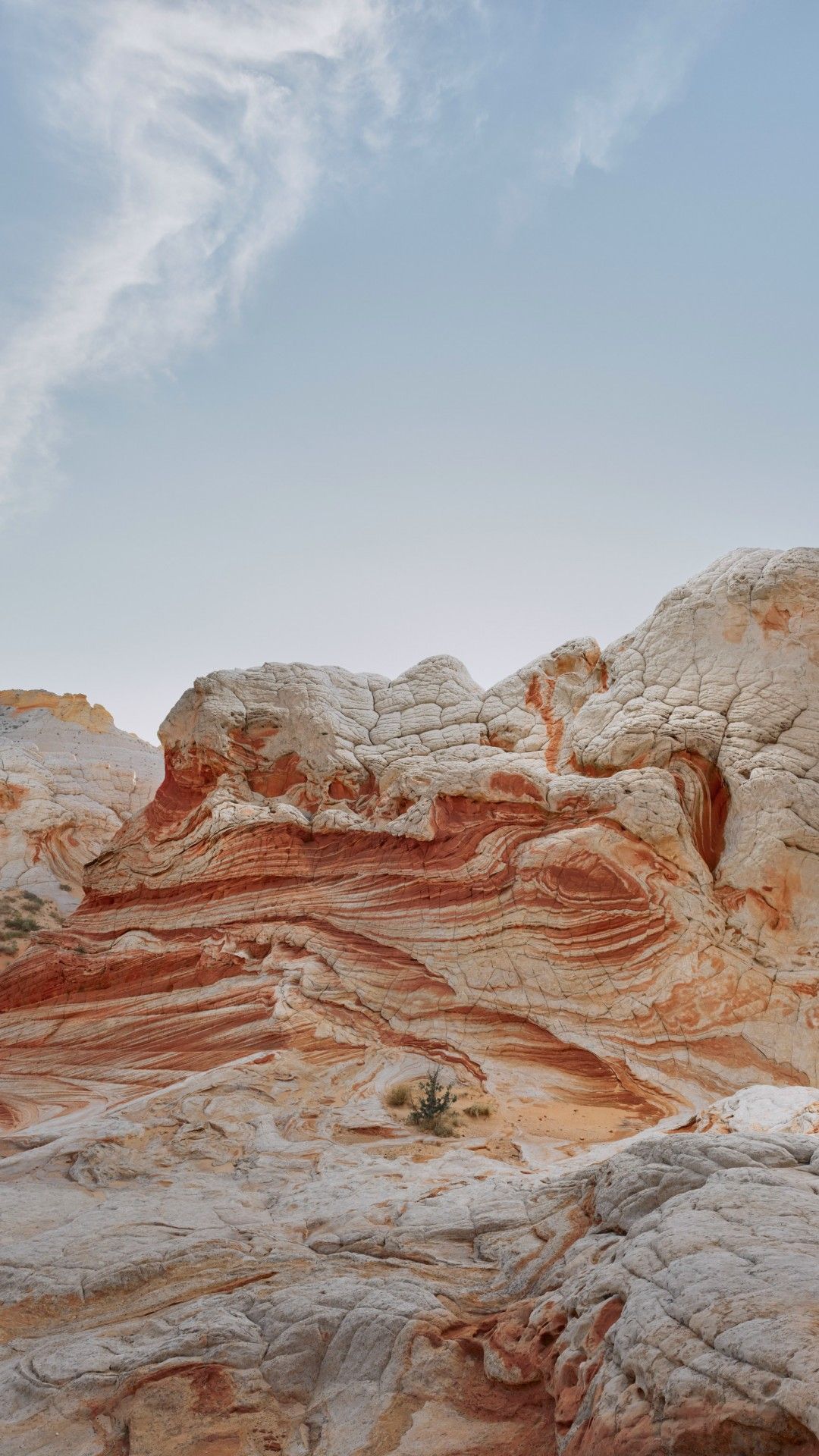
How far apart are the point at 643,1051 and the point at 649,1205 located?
767 centimetres

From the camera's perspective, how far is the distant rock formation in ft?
95.2

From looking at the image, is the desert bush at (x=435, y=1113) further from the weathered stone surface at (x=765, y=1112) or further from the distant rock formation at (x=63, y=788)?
the distant rock formation at (x=63, y=788)

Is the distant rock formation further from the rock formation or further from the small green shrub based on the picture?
the rock formation

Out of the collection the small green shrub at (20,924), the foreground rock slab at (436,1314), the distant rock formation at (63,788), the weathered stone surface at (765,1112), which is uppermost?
the distant rock formation at (63,788)

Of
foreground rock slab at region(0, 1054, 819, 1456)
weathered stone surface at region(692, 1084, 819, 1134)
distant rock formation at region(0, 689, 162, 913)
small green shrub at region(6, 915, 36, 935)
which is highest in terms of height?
distant rock formation at region(0, 689, 162, 913)

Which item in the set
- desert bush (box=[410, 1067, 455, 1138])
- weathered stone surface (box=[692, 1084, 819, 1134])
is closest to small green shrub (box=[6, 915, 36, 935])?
desert bush (box=[410, 1067, 455, 1138])

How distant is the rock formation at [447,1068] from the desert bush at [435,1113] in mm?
259

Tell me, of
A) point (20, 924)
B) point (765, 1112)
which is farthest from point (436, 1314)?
point (20, 924)

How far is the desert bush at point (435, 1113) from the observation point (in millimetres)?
11344

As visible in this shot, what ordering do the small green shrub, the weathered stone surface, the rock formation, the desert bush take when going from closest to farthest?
the rock formation → the weathered stone surface → the desert bush → the small green shrub

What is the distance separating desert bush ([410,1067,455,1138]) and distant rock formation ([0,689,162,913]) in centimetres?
1917

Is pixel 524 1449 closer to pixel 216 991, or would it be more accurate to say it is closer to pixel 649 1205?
pixel 649 1205

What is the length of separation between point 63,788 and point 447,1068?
75.1ft

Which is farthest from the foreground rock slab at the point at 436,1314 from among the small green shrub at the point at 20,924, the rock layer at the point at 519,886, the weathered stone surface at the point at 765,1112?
the small green shrub at the point at 20,924
